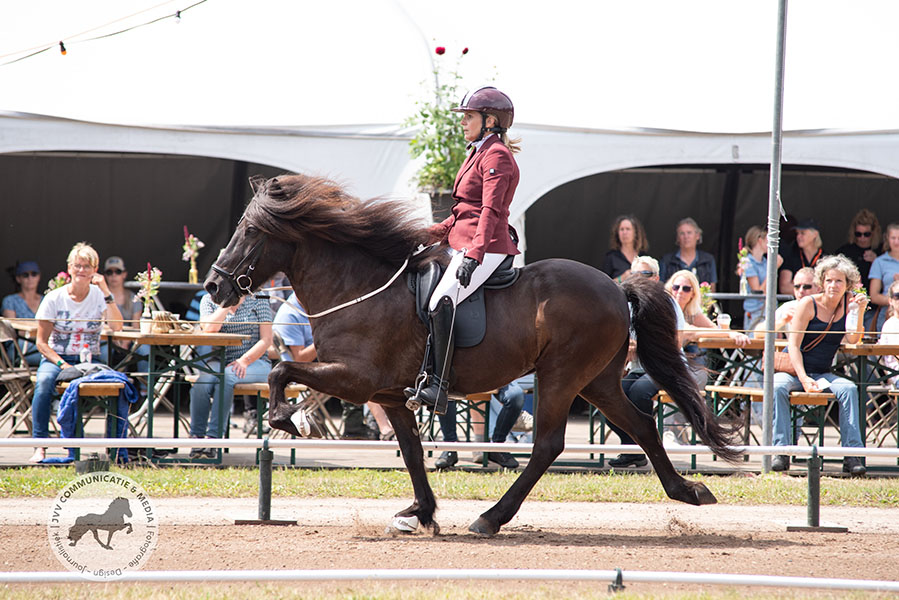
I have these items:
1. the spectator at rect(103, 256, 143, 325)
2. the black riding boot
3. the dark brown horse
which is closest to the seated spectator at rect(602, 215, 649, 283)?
the spectator at rect(103, 256, 143, 325)

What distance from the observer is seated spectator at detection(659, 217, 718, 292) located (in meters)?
11.2

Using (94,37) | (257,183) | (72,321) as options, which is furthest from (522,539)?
(94,37)

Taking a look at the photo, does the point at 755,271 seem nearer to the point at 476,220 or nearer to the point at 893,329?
the point at 893,329

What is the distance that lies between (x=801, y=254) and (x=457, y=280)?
738 cm

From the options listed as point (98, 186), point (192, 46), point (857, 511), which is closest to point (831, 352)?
point (857, 511)

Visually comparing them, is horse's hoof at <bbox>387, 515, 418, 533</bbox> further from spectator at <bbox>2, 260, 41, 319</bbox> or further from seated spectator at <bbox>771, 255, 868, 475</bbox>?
spectator at <bbox>2, 260, 41, 319</bbox>

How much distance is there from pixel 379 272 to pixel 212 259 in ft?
28.3

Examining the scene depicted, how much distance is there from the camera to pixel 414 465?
Answer: 5691 millimetres

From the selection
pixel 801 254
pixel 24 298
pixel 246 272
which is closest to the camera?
pixel 246 272

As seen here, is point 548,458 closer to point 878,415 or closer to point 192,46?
point 878,415

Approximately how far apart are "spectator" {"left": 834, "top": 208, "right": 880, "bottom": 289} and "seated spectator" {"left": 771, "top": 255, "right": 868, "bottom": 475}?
3.52m

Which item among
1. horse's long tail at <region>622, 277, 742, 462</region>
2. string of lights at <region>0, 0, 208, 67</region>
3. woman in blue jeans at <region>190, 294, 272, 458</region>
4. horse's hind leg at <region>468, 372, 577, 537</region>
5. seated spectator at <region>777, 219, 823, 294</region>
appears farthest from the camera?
seated spectator at <region>777, 219, 823, 294</region>

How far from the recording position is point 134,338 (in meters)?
7.88

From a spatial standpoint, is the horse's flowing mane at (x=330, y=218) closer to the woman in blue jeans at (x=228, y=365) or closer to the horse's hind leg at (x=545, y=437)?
the horse's hind leg at (x=545, y=437)
